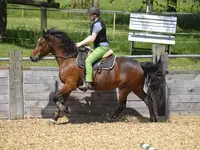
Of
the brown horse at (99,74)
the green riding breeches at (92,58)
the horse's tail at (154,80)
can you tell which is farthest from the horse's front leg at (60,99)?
the horse's tail at (154,80)

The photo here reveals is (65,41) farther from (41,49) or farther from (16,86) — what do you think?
(16,86)

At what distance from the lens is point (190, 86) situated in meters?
9.49

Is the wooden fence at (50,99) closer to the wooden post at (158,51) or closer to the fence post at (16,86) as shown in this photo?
the fence post at (16,86)

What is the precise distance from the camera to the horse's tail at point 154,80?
349 inches

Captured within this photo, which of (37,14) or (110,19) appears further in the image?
(37,14)

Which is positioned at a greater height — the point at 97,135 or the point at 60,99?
the point at 60,99

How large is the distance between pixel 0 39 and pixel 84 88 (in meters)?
8.36

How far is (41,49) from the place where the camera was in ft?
28.5

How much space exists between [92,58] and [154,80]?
4.42 feet

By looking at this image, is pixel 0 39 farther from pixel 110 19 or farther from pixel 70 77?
pixel 110 19

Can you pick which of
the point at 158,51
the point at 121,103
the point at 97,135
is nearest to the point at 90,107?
the point at 121,103

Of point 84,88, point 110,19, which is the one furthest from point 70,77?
point 110,19

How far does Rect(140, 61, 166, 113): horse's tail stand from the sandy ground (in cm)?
57

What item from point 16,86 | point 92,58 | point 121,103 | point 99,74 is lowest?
point 121,103
